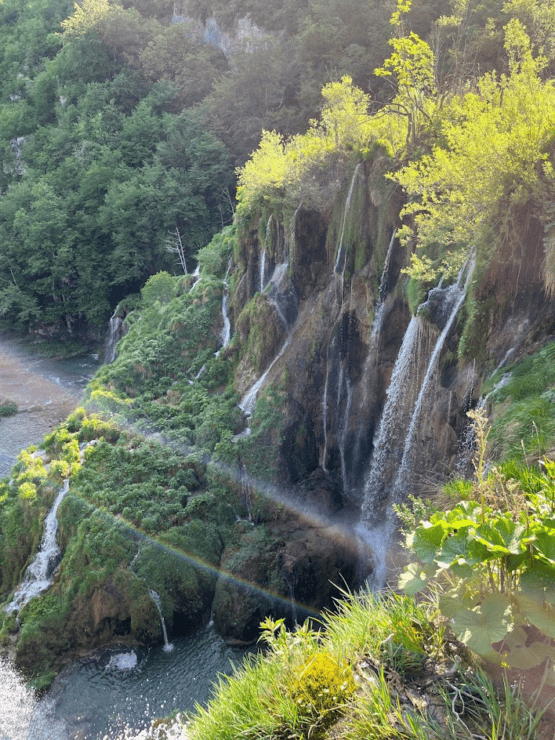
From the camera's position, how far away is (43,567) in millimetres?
13430

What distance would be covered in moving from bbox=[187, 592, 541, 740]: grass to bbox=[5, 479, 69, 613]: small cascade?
10637mm

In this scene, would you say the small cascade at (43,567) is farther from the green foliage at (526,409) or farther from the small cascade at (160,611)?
the green foliage at (526,409)

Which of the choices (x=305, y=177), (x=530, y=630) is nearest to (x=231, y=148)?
(x=305, y=177)

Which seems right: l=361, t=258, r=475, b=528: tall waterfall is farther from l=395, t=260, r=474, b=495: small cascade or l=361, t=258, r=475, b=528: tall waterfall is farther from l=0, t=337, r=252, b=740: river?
l=0, t=337, r=252, b=740: river

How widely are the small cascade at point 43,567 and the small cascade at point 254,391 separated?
5591mm

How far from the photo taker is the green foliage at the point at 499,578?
119 inches

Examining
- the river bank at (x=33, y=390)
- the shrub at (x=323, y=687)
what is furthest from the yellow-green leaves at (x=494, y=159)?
the river bank at (x=33, y=390)

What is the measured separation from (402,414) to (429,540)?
9460mm

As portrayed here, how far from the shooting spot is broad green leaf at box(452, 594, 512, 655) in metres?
3.03

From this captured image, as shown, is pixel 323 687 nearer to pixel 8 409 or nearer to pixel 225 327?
pixel 225 327

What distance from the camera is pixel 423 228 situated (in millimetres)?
10688

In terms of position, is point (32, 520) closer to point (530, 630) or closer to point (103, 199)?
point (530, 630)

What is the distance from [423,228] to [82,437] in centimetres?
1179

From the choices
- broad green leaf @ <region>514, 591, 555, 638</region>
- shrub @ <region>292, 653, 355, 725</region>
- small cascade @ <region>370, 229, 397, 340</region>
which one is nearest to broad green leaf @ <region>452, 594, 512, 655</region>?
broad green leaf @ <region>514, 591, 555, 638</region>
